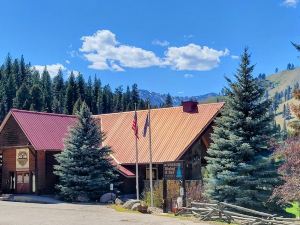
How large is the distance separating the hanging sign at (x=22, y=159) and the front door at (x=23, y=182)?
0.55 m

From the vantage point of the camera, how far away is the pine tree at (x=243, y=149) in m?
29.6

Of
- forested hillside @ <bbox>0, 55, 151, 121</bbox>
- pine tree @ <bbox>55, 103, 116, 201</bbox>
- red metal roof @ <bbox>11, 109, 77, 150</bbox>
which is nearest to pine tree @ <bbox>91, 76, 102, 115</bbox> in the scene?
forested hillside @ <bbox>0, 55, 151, 121</bbox>

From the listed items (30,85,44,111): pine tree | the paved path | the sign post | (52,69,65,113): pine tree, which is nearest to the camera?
the paved path

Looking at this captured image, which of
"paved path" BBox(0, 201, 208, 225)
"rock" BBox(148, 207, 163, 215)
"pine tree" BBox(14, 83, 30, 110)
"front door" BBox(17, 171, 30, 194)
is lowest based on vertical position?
"rock" BBox(148, 207, 163, 215)

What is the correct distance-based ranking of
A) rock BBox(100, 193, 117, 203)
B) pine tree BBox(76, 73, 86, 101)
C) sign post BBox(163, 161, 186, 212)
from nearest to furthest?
sign post BBox(163, 161, 186, 212), rock BBox(100, 193, 117, 203), pine tree BBox(76, 73, 86, 101)

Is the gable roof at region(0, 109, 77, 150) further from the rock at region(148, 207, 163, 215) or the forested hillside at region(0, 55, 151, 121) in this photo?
the forested hillside at region(0, 55, 151, 121)

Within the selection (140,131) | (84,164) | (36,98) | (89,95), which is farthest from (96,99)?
(84,164)

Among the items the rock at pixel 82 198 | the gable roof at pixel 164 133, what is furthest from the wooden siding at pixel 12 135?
the rock at pixel 82 198

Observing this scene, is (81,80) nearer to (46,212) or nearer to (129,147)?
(129,147)

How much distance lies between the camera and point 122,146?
4653cm

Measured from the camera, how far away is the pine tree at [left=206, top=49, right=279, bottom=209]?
Result: 29.6 m

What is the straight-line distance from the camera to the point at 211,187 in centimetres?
3045

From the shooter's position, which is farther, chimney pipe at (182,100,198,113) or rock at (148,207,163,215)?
chimney pipe at (182,100,198,113)

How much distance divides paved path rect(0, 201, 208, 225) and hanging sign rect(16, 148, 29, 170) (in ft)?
40.9
